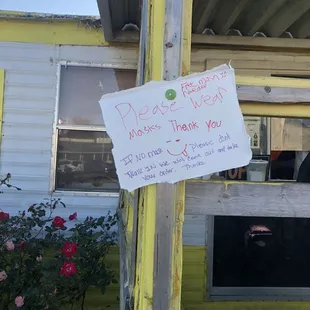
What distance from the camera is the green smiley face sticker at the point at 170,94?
5.19 ft

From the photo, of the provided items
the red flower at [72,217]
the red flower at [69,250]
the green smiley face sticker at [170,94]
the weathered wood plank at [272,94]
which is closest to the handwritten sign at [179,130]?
the green smiley face sticker at [170,94]

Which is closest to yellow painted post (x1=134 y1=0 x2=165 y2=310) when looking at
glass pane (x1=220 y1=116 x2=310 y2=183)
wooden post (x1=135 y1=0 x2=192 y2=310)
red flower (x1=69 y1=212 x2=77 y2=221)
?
wooden post (x1=135 y1=0 x2=192 y2=310)

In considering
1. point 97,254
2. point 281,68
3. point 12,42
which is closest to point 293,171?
point 281,68

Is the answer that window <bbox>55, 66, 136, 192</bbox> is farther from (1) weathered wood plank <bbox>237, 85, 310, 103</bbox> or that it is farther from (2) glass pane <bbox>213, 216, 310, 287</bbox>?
(1) weathered wood plank <bbox>237, 85, 310, 103</bbox>

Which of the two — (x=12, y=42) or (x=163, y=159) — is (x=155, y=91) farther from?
(x=12, y=42)

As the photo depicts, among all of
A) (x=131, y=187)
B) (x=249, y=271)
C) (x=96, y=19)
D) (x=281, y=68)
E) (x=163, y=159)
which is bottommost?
(x=249, y=271)

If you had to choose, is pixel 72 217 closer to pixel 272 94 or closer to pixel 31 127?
pixel 31 127

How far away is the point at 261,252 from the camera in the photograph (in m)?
4.11

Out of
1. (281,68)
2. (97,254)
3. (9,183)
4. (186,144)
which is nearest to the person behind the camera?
(186,144)

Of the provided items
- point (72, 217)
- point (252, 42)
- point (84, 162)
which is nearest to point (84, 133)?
point (84, 162)

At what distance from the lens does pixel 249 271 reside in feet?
13.4

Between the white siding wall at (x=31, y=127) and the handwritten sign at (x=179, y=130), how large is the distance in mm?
2271

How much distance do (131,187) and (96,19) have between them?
8.68ft

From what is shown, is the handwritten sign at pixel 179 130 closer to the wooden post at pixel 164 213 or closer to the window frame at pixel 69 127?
the wooden post at pixel 164 213
